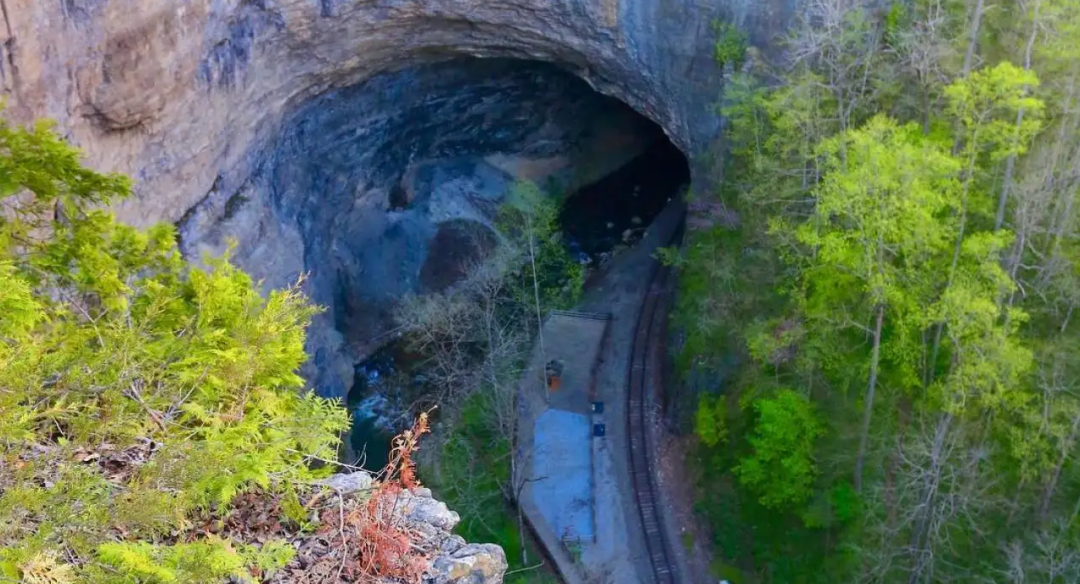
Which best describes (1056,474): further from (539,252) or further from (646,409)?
(539,252)

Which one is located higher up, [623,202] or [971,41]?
[971,41]

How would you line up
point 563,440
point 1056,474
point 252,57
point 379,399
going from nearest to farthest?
point 1056,474 → point 252,57 → point 563,440 → point 379,399

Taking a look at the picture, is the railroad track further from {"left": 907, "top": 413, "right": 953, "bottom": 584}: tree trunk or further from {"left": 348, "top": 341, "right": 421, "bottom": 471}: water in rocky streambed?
{"left": 348, "top": 341, "right": 421, "bottom": 471}: water in rocky streambed

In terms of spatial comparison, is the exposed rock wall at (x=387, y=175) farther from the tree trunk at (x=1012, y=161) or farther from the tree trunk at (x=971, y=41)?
the tree trunk at (x=1012, y=161)

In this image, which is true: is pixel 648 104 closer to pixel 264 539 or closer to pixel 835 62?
pixel 835 62

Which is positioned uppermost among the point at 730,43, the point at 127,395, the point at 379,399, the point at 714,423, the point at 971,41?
the point at 971,41

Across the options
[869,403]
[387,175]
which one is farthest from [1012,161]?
[387,175]

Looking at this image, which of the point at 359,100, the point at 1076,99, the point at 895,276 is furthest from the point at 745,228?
the point at 359,100

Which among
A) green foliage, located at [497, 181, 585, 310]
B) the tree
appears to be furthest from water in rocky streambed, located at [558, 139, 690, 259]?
the tree
